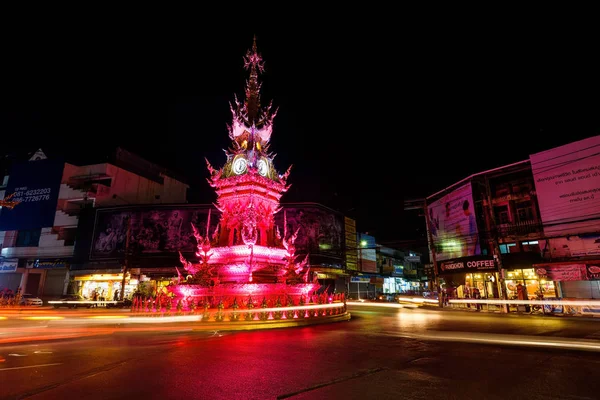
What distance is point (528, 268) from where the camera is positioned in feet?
91.8

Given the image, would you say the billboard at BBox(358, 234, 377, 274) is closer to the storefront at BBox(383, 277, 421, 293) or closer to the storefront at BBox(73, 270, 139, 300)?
the storefront at BBox(383, 277, 421, 293)

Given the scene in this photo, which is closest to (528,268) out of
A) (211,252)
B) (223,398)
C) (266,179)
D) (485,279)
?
(485,279)

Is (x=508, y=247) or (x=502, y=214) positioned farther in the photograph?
(x=502, y=214)

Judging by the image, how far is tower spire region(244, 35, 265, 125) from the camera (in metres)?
21.9

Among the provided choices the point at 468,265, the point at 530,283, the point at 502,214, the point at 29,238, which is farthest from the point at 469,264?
the point at 29,238

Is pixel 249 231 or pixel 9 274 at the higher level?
pixel 249 231

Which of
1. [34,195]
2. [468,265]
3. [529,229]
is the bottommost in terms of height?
[468,265]

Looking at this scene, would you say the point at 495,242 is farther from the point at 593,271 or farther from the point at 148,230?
the point at 148,230

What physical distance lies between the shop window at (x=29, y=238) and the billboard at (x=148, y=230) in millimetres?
10370

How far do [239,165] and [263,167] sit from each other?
1465mm

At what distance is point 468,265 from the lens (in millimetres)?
30625

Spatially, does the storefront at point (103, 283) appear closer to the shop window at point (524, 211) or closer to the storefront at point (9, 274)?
the storefront at point (9, 274)

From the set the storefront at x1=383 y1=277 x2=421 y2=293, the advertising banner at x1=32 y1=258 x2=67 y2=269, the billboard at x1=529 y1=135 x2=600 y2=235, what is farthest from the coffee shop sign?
the advertising banner at x1=32 y1=258 x2=67 y2=269

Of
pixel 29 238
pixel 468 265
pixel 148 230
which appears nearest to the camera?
pixel 468 265
